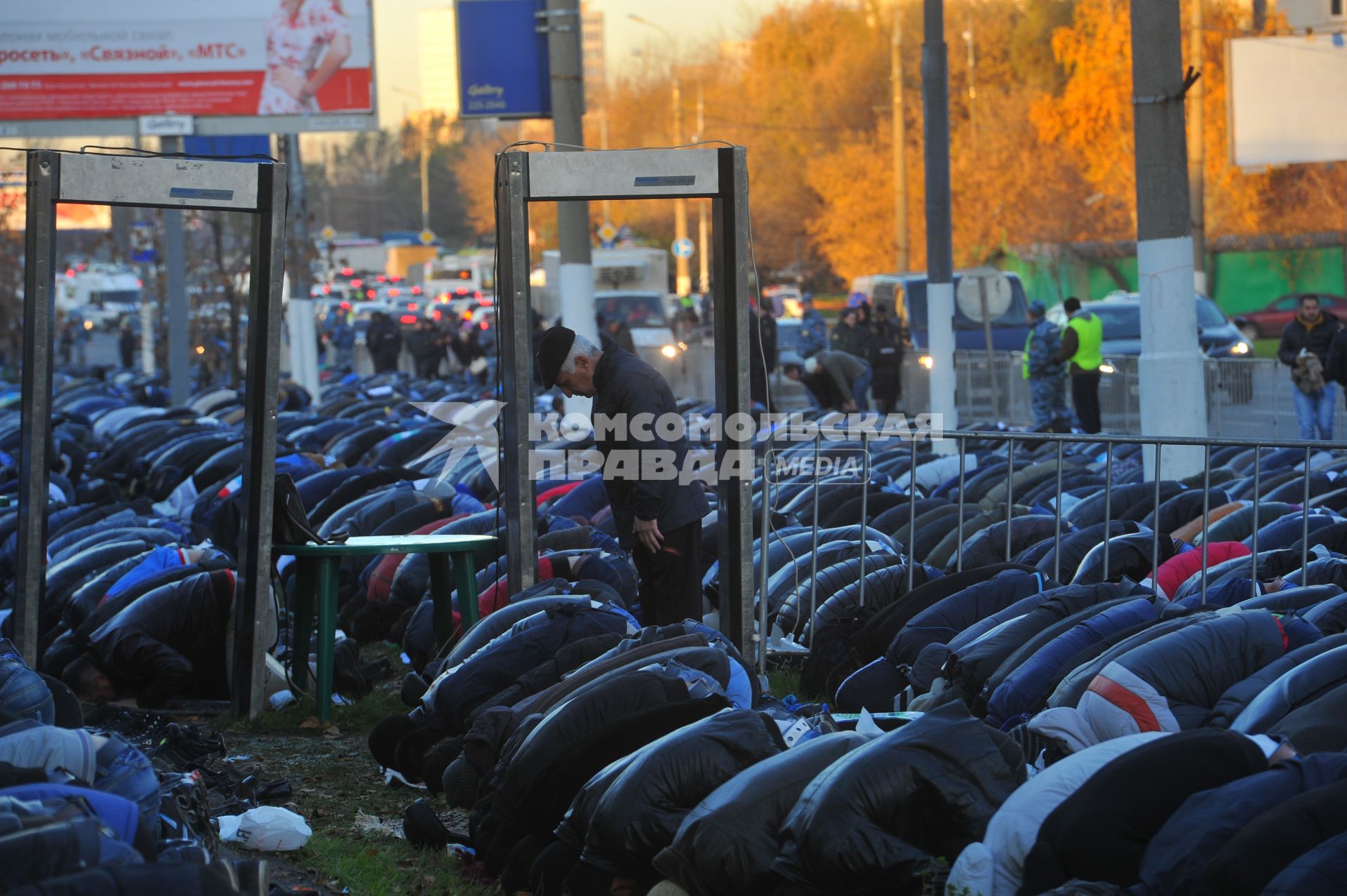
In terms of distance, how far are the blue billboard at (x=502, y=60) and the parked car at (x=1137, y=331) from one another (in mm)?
12209

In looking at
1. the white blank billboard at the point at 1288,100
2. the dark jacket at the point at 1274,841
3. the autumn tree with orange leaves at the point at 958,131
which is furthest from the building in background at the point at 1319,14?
the dark jacket at the point at 1274,841

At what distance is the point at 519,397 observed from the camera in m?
7.21

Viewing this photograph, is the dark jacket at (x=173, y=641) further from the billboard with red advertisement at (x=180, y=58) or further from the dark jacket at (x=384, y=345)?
the dark jacket at (x=384, y=345)

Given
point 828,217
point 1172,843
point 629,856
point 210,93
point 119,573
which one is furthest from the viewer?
point 828,217

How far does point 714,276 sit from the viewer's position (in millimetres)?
7266

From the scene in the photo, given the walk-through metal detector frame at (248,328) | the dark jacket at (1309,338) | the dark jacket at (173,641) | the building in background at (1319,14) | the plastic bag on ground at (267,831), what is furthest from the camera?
the building in background at (1319,14)

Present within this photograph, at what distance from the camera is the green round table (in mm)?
7270

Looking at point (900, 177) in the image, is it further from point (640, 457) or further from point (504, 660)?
point (504, 660)

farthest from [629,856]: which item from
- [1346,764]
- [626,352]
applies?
[626,352]

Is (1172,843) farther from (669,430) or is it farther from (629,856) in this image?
(669,430)

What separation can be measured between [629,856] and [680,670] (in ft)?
3.50

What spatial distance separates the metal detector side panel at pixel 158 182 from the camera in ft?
22.5

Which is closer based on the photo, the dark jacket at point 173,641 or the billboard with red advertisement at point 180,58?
the dark jacket at point 173,641

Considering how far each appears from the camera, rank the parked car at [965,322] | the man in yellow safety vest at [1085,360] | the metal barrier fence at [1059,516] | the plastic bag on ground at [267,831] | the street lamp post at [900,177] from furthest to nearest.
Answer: the street lamp post at [900,177], the parked car at [965,322], the man in yellow safety vest at [1085,360], the metal barrier fence at [1059,516], the plastic bag on ground at [267,831]
